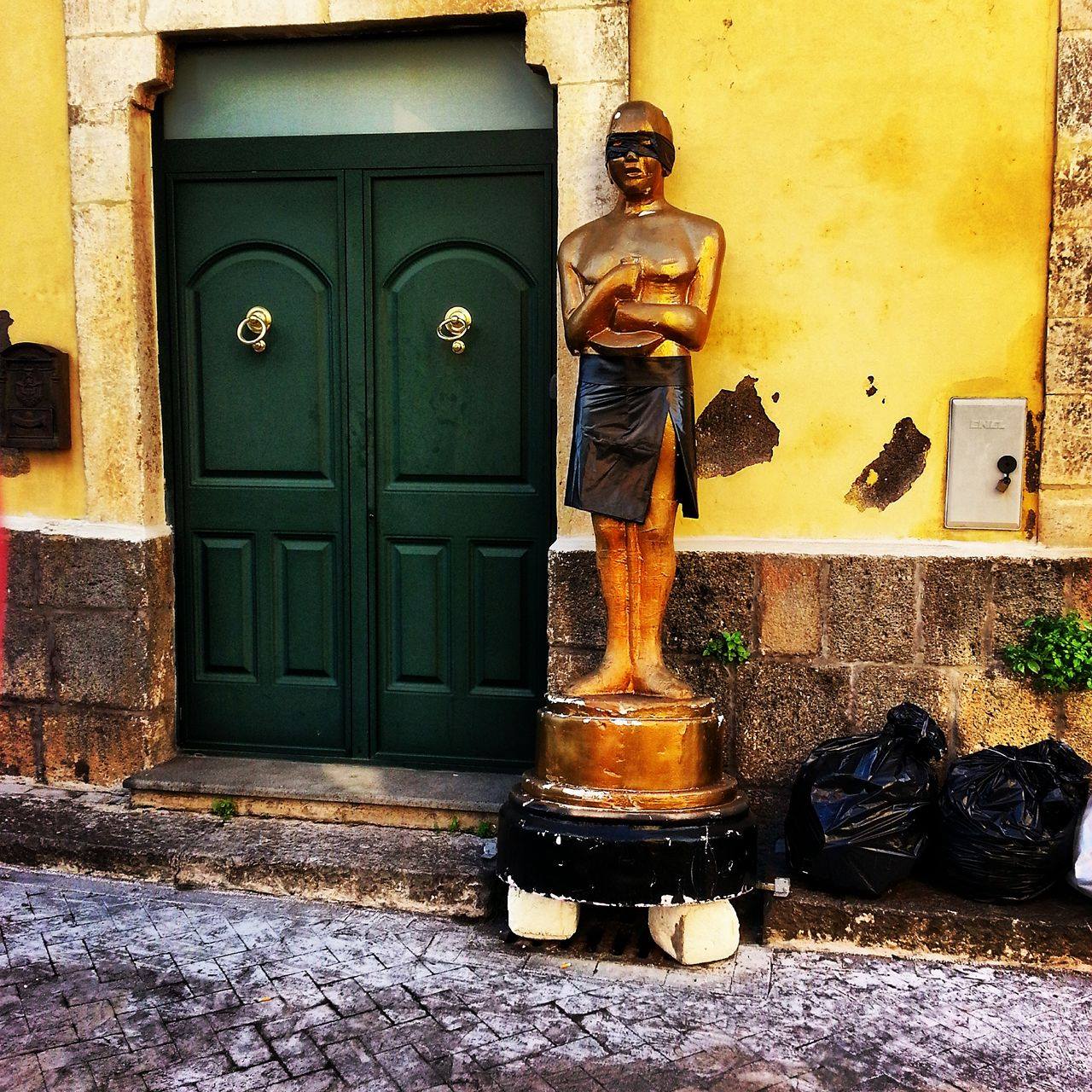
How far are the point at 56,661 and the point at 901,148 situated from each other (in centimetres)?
392

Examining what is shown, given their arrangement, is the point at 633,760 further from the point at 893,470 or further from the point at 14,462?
the point at 14,462

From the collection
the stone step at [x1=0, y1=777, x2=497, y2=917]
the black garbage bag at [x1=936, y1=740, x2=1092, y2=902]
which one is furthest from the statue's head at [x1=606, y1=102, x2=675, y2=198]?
the stone step at [x1=0, y1=777, x2=497, y2=917]

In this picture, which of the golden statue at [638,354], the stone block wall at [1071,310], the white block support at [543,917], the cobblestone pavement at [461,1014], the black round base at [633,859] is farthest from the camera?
the stone block wall at [1071,310]

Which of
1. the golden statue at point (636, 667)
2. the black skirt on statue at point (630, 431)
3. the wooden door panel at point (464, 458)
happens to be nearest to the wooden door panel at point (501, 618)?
the wooden door panel at point (464, 458)

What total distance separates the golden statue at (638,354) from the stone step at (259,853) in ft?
2.86

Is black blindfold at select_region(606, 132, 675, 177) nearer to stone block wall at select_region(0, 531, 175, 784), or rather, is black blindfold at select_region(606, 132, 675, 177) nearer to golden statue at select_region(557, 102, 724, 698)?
golden statue at select_region(557, 102, 724, 698)

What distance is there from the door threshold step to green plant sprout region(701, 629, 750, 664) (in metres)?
0.97

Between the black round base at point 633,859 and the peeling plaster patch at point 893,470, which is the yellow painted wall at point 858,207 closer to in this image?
the peeling plaster patch at point 893,470

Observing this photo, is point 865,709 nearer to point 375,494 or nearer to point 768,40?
point 375,494

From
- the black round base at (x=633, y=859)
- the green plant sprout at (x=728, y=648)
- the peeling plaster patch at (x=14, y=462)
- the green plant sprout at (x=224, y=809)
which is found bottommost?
the green plant sprout at (x=224, y=809)

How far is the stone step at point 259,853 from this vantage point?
397cm

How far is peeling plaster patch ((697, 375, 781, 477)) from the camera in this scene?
424 cm

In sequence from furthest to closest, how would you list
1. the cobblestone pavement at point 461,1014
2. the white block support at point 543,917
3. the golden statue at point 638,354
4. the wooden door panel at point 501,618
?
the wooden door panel at point 501,618 < the white block support at point 543,917 < the golden statue at point 638,354 < the cobblestone pavement at point 461,1014

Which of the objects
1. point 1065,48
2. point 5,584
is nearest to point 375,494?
point 5,584
